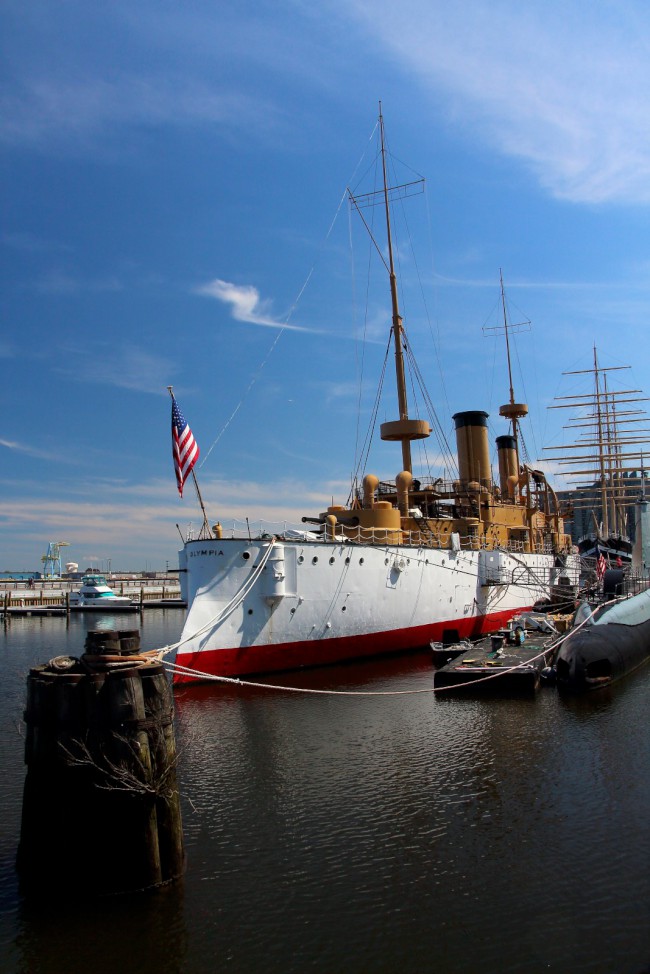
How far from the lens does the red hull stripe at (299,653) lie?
65.7 feet

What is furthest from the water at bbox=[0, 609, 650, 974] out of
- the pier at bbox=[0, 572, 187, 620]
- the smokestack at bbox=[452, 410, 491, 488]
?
the pier at bbox=[0, 572, 187, 620]

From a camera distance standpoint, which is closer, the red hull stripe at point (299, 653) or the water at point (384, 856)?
the water at point (384, 856)

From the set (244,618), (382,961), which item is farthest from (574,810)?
(244,618)

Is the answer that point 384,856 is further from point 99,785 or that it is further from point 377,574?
point 377,574

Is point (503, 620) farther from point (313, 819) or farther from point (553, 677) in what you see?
point (313, 819)

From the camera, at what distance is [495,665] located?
19656 mm

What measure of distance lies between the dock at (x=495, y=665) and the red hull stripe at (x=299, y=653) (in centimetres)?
165

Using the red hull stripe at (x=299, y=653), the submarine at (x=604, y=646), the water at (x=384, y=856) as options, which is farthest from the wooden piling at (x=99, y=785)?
the submarine at (x=604, y=646)

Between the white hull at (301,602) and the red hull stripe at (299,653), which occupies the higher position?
the white hull at (301,602)

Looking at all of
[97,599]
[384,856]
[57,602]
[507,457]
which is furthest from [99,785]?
[57,602]

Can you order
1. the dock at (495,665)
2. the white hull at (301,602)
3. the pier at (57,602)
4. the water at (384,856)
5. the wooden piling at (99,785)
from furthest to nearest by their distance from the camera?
the pier at (57,602) < the white hull at (301,602) < the dock at (495,665) < the wooden piling at (99,785) < the water at (384,856)

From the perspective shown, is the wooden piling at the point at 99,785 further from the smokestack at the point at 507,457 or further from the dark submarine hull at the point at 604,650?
the smokestack at the point at 507,457

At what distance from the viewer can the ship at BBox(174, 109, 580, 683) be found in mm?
20734

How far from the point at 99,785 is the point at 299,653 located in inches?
552
